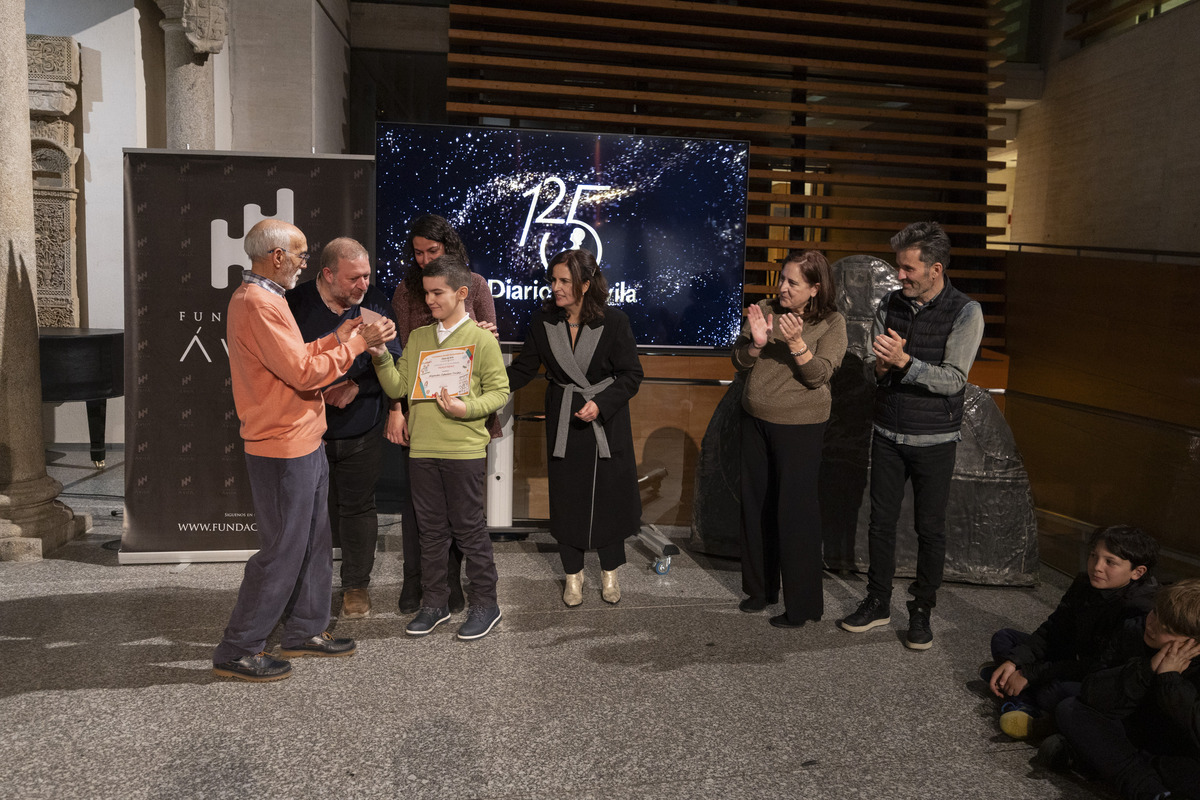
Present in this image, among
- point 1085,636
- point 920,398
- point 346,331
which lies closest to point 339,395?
point 346,331

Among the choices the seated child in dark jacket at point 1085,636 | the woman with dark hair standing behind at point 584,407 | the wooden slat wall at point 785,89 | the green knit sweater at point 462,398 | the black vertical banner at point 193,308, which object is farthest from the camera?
the wooden slat wall at point 785,89

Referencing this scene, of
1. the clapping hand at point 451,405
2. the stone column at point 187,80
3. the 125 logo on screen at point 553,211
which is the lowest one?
the clapping hand at point 451,405

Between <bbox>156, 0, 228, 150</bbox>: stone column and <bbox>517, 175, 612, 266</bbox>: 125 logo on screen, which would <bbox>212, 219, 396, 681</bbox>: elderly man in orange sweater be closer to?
<bbox>517, 175, 612, 266</bbox>: 125 logo on screen

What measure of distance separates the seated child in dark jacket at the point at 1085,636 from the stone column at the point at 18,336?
420cm

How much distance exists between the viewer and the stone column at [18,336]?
4016 mm

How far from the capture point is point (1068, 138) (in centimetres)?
909

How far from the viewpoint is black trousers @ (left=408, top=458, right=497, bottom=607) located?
10.4ft

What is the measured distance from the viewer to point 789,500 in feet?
11.1

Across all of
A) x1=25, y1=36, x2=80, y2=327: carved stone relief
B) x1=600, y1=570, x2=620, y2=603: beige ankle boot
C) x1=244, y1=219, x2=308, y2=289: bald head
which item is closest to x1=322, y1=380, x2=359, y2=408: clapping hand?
x1=244, y1=219, x2=308, y2=289: bald head

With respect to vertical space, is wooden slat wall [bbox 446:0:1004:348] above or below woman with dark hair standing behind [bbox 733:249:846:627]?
above

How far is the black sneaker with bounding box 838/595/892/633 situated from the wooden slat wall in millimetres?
4110

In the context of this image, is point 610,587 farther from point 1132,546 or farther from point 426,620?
point 1132,546

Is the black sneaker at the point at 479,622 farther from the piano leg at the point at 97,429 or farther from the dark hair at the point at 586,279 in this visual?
the piano leg at the point at 97,429

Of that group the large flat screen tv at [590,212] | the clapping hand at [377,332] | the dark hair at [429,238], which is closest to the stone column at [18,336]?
the large flat screen tv at [590,212]
